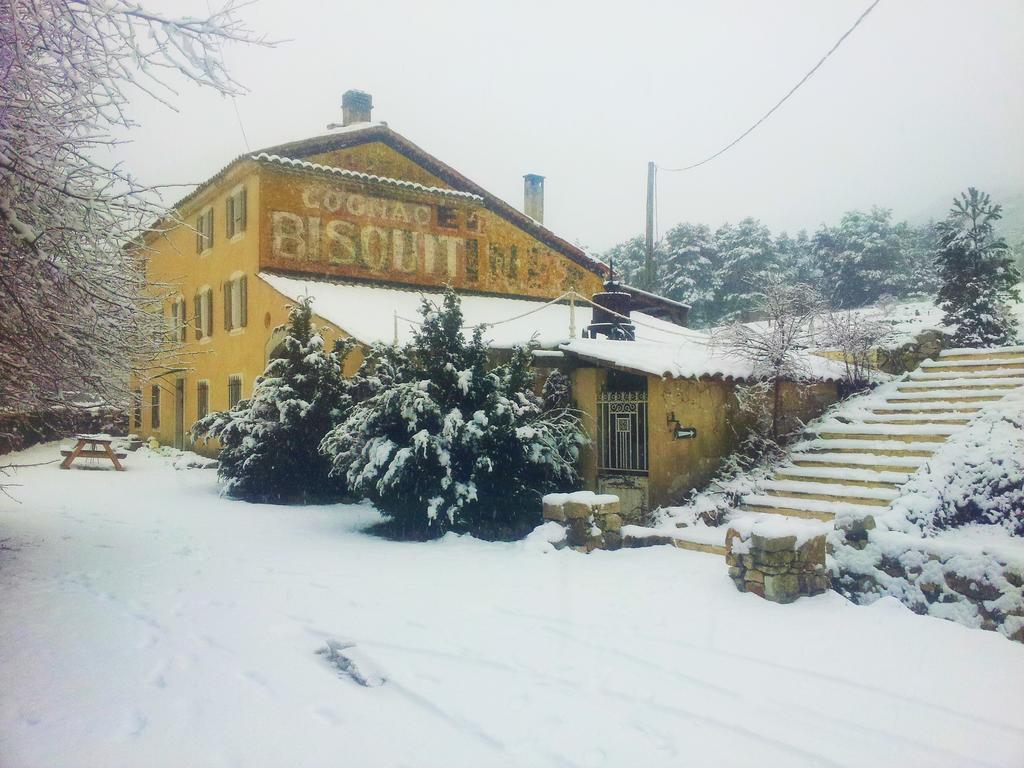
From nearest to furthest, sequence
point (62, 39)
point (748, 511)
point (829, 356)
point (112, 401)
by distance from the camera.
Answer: point (62, 39) < point (112, 401) < point (748, 511) < point (829, 356)

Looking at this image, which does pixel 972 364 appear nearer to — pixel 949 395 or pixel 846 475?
pixel 949 395

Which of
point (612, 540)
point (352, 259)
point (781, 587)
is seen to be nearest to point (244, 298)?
point (352, 259)

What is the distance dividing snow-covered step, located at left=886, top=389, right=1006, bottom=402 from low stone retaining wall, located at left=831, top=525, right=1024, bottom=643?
4.71 metres

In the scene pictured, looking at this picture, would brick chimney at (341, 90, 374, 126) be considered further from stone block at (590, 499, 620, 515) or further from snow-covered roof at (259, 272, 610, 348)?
stone block at (590, 499, 620, 515)

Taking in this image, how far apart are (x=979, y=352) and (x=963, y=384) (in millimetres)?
1618

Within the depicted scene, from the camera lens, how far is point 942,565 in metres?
5.54

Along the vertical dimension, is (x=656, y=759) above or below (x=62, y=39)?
below

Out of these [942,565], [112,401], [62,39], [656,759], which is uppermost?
[62,39]

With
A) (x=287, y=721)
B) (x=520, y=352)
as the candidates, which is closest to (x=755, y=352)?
(x=520, y=352)

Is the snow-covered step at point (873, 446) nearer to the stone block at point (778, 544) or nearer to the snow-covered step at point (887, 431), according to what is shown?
Result: the snow-covered step at point (887, 431)

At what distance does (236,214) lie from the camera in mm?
17984

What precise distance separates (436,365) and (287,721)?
595cm

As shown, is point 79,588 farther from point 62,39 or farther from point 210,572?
point 62,39

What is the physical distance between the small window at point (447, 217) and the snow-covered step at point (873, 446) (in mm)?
11973
